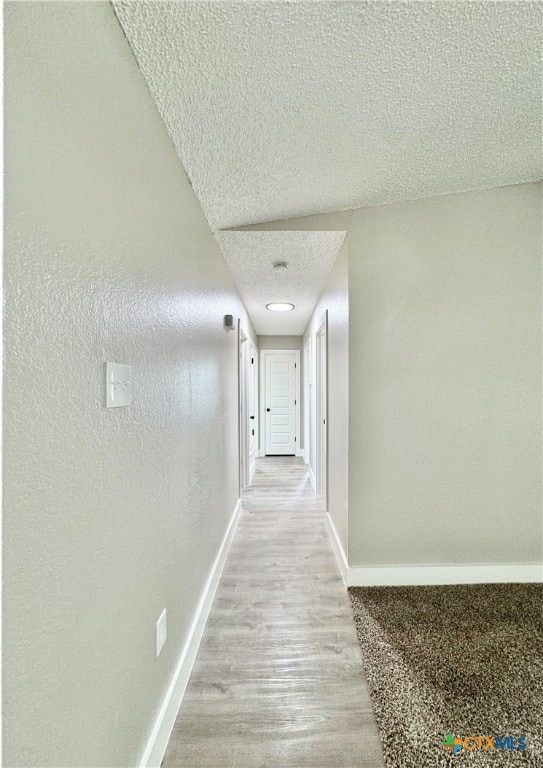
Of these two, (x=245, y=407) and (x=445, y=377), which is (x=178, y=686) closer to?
(x=445, y=377)

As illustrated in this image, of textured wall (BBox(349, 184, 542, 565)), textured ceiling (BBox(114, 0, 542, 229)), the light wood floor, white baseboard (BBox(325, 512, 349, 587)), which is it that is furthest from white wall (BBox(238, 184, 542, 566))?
the light wood floor

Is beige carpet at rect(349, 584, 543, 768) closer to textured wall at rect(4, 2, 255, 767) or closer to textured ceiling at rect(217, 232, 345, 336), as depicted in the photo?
textured wall at rect(4, 2, 255, 767)

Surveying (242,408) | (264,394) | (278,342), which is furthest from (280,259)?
(264,394)

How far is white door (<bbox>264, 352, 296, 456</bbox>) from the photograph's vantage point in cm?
633

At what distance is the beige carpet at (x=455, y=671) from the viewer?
1227 millimetres

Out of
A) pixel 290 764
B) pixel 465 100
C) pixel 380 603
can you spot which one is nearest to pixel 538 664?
pixel 380 603

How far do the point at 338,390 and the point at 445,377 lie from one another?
2.41 ft

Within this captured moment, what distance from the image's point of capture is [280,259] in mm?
2629

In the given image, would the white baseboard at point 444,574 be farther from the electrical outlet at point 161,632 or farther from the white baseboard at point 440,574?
the electrical outlet at point 161,632

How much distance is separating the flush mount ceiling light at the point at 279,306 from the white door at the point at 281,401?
2.17 m

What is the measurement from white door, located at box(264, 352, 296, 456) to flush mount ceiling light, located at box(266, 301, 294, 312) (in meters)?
2.17

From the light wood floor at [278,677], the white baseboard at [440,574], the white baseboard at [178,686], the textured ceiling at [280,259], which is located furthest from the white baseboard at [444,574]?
the textured ceiling at [280,259]

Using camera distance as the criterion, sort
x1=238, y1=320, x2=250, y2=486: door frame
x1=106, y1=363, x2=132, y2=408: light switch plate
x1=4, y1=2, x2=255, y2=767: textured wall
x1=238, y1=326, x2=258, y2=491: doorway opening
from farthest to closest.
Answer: x1=238, y1=326, x2=258, y2=491: doorway opening < x1=238, y1=320, x2=250, y2=486: door frame < x1=106, y1=363, x2=132, y2=408: light switch plate < x1=4, y1=2, x2=255, y2=767: textured wall

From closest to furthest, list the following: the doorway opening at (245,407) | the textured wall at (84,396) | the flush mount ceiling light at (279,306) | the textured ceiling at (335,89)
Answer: the textured wall at (84,396) → the textured ceiling at (335,89) → the doorway opening at (245,407) → the flush mount ceiling light at (279,306)
